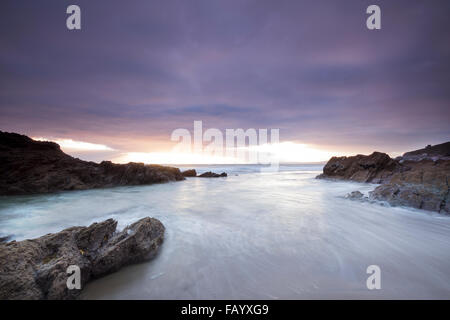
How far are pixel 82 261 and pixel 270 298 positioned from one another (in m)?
2.67

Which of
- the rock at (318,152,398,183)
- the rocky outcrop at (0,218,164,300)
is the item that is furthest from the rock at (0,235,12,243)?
the rock at (318,152,398,183)

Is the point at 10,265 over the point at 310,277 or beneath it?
over

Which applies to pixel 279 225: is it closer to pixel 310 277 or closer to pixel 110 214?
pixel 310 277

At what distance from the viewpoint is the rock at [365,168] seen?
13.4 m

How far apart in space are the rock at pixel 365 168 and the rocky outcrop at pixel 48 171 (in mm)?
18493

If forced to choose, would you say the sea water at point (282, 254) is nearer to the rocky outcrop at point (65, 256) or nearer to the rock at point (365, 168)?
the rocky outcrop at point (65, 256)

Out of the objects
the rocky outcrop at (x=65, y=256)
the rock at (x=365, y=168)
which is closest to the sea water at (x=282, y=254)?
the rocky outcrop at (x=65, y=256)

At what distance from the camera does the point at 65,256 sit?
2.31 m

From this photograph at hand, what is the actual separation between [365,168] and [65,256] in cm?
1909

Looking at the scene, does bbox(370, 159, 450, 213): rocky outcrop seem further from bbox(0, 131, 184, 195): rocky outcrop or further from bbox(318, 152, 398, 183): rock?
bbox(0, 131, 184, 195): rocky outcrop

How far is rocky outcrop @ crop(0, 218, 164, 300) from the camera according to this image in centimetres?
184

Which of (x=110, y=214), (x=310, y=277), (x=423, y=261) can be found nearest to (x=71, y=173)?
(x=110, y=214)

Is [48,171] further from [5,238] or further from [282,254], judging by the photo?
[282,254]
